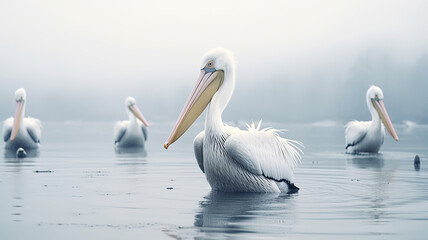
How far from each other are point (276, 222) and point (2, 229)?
2.06 meters

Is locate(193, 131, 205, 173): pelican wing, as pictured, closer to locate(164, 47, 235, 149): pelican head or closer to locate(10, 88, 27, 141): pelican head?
locate(164, 47, 235, 149): pelican head

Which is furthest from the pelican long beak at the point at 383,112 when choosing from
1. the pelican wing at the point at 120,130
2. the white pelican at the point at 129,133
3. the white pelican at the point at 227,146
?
the white pelican at the point at 227,146

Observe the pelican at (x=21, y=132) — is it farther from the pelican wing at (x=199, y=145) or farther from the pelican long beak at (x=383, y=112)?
the pelican wing at (x=199, y=145)

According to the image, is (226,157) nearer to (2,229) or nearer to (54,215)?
(54,215)

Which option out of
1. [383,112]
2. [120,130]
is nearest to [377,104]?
[383,112]

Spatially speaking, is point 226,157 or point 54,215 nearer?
point 54,215

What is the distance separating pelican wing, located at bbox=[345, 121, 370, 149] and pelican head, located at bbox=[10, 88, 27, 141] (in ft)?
25.4

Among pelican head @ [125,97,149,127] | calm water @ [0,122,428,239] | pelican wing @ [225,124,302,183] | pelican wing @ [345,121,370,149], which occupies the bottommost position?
A: calm water @ [0,122,428,239]

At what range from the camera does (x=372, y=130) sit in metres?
16.1

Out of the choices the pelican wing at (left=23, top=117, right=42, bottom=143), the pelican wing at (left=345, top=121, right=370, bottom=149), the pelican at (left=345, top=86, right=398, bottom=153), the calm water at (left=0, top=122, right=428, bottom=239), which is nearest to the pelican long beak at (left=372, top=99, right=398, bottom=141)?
→ the pelican at (left=345, top=86, right=398, bottom=153)

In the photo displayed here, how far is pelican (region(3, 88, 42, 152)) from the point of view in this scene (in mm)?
18150

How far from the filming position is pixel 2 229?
558cm

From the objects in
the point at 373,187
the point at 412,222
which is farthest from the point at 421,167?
the point at 412,222

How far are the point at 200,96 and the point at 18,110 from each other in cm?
1134
